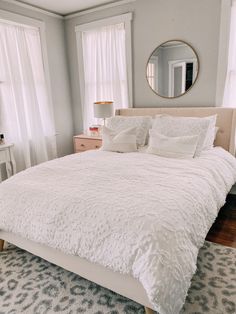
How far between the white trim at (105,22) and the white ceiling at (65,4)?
0.23 m

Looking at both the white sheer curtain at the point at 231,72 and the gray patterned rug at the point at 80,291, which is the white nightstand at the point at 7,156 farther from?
the white sheer curtain at the point at 231,72

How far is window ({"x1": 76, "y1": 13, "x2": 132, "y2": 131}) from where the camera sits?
3520 mm

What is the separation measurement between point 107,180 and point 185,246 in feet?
2.59

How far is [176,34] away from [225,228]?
2490mm

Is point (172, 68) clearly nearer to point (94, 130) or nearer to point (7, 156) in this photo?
point (94, 130)

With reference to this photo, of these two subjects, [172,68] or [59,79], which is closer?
[172,68]

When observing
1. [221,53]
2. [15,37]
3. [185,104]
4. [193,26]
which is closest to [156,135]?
[185,104]

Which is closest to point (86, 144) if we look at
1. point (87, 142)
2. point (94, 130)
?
point (87, 142)

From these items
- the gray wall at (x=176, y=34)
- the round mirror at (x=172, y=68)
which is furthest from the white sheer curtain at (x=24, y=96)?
the round mirror at (x=172, y=68)

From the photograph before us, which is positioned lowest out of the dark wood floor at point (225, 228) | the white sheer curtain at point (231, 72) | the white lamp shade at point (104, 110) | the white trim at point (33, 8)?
the dark wood floor at point (225, 228)

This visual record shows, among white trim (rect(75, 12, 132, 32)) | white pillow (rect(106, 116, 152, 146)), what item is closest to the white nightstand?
white pillow (rect(106, 116, 152, 146))

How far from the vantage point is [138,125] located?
2.98 meters

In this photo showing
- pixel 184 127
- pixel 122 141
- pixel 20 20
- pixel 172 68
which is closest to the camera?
pixel 184 127

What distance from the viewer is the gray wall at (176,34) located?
9.46ft
